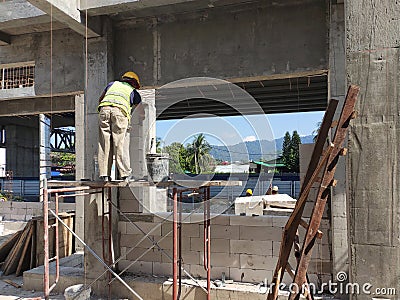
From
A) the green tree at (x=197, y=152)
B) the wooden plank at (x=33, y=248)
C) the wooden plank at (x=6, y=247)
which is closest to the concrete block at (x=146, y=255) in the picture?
the wooden plank at (x=33, y=248)

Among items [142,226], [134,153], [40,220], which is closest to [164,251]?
[142,226]

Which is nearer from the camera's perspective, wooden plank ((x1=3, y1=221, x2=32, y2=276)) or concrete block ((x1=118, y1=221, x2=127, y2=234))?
concrete block ((x1=118, y1=221, x2=127, y2=234))

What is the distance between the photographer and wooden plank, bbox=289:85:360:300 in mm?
2615

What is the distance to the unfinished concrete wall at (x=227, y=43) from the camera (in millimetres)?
5203

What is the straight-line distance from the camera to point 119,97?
4.58m

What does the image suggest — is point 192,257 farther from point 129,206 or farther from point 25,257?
point 25,257

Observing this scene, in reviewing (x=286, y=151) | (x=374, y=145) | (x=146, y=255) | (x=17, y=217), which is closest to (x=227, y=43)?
(x=374, y=145)

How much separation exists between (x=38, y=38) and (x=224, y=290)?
542 centimetres

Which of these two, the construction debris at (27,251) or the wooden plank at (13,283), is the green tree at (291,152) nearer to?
the construction debris at (27,251)

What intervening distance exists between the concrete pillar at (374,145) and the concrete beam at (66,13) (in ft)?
12.6

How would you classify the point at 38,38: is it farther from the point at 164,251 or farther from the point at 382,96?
the point at 382,96

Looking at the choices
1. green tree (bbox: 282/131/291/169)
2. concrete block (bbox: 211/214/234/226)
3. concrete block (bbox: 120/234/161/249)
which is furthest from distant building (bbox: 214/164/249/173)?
green tree (bbox: 282/131/291/169)

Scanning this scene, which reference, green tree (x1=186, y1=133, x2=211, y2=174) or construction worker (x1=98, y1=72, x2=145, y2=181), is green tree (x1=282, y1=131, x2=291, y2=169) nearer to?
green tree (x1=186, y1=133, x2=211, y2=174)

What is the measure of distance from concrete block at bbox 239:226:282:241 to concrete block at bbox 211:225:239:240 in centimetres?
8
